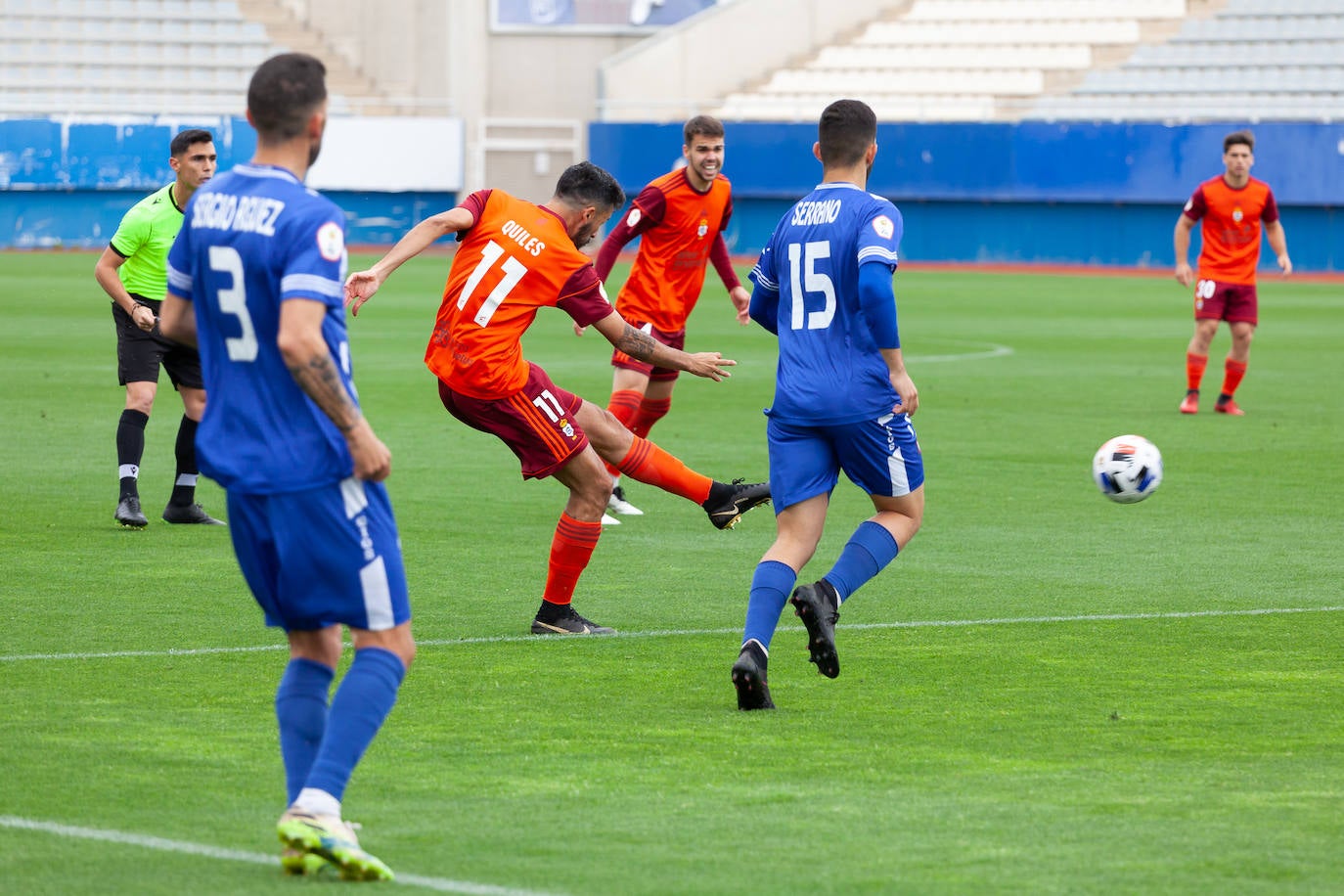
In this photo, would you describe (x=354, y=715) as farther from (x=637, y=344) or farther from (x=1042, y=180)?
(x=1042, y=180)

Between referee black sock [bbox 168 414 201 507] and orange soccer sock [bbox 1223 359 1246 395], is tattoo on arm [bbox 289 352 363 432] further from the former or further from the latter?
orange soccer sock [bbox 1223 359 1246 395]

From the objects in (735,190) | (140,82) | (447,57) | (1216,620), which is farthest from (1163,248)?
(1216,620)

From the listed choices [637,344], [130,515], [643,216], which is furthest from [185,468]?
[637,344]

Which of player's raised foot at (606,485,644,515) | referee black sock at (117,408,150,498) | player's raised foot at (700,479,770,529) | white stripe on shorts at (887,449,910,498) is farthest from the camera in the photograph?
player's raised foot at (606,485,644,515)

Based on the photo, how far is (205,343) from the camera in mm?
4863

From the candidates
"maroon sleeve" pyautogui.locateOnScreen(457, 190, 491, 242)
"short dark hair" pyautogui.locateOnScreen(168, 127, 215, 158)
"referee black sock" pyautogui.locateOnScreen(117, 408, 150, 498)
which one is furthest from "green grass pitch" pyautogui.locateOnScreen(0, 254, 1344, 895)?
"short dark hair" pyautogui.locateOnScreen(168, 127, 215, 158)

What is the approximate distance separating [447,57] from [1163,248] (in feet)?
57.2

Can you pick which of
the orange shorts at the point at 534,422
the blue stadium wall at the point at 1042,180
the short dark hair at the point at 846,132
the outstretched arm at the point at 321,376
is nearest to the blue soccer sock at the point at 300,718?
the outstretched arm at the point at 321,376

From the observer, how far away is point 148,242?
35.4ft

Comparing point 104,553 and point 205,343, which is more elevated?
point 205,343

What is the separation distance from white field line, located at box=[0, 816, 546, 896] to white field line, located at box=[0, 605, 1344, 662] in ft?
7.17

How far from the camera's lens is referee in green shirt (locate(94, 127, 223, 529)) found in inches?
416

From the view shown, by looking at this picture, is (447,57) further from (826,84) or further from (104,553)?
(104,553)

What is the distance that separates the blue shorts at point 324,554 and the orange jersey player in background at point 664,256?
6710 mm
